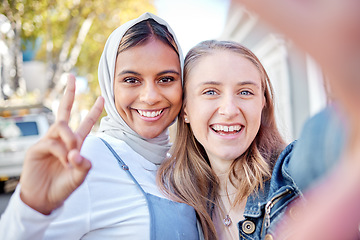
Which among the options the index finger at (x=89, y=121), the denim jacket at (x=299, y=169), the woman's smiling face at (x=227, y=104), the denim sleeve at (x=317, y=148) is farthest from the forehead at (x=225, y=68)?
the denim sleeve at (x=317, y=148)

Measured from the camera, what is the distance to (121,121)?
2.24 m

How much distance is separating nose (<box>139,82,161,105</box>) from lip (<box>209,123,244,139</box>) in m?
0.35

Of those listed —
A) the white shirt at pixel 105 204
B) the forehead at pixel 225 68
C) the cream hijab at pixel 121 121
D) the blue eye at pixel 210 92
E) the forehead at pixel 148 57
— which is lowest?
A: the white shirt at pixel 105 204

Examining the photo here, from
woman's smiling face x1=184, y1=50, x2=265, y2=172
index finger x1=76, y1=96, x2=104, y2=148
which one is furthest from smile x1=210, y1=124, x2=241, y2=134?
index finger x1=76, y1=96, x2=104, y2=148

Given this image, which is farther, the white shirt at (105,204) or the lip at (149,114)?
the lip at (149,114)

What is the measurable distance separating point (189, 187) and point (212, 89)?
0.51 metres

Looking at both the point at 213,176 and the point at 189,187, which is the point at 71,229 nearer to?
the point at 189,187

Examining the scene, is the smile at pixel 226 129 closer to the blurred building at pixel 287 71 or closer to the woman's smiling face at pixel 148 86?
the woman's smiling face at pixel 148 86

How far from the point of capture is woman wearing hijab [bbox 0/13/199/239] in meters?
1.20

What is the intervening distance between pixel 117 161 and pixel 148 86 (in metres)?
0.44

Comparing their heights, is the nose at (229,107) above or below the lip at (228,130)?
above

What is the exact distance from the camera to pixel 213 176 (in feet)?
7.04

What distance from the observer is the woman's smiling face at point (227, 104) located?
1956 millimetres

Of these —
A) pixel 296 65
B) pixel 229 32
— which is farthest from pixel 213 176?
pixel 229 32
